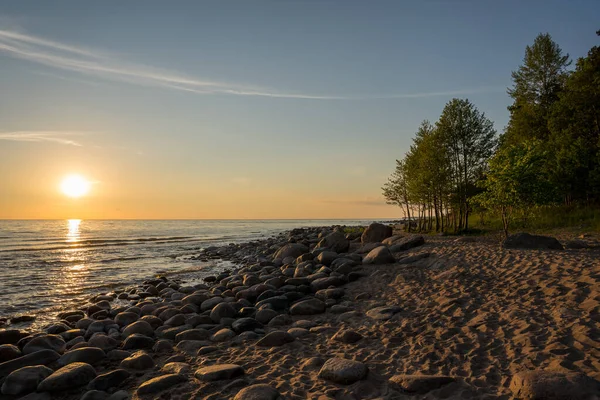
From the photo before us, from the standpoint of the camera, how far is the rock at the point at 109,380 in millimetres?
6270

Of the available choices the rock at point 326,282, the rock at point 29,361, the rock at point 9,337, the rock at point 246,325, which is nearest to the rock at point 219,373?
the rock at point 246,325

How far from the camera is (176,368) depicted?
683 cm

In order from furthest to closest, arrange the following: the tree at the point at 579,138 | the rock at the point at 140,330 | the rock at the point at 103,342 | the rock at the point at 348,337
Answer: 1. the tree at the point at 579,138
2. the rock at the point at 140,330
3. the rock at the point at 103,342
4. the rock at the point at 348,337

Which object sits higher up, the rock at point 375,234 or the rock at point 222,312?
the rock at point 375,234

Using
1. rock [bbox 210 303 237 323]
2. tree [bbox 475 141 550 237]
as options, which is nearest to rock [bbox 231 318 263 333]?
rock [bbox 210 303 237 323]

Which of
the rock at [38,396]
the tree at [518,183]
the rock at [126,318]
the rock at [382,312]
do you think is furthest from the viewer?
the tree at [518,183]

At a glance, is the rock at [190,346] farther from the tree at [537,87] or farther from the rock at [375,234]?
the tree at [537,87]

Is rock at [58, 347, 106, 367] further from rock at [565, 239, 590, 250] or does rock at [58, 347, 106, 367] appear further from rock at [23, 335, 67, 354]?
rock at [565, 239, 590, 250]

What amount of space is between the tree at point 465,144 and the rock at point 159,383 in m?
31.2

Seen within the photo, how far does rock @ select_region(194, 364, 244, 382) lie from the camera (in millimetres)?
6184

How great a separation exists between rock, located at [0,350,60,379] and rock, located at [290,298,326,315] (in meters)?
5.85

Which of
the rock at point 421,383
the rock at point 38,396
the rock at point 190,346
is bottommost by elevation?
the rock at point 38,396

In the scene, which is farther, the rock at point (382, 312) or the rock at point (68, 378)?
the rock at point (382, 312)

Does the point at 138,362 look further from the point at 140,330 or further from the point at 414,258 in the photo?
the point at 414,258
